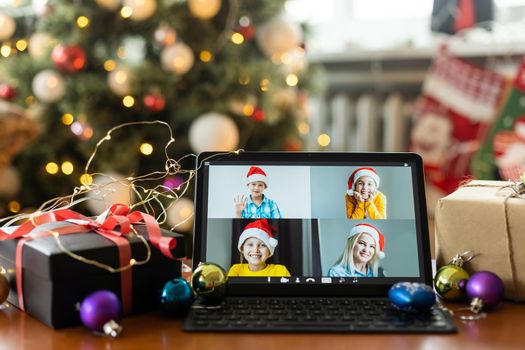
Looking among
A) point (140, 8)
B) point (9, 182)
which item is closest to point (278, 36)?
point (140, 8)

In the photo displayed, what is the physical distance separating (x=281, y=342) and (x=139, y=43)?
6.18 ft

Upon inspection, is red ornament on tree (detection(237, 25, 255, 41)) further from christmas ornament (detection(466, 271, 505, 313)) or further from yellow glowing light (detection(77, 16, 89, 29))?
christmas ornament (detection(466, 271, 505, 313))

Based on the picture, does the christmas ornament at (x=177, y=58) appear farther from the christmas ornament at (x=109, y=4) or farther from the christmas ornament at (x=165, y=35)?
Result: the christmas ornament at (x=109, y=4)

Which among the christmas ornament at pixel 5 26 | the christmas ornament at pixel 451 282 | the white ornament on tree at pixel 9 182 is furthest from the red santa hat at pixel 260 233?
the christmas ornament at pixel 5 26

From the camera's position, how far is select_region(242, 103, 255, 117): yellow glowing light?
2.46m

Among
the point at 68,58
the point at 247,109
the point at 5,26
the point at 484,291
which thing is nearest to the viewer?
the point at 484,291

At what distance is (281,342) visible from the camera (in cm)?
→ 74

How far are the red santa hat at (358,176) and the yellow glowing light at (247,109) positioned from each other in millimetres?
1543

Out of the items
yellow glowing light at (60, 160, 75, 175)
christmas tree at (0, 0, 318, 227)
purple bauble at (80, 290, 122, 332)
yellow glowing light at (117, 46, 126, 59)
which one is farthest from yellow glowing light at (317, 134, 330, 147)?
purple bauble at (80, 290, 122, 332)

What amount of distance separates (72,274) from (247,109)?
5.64 feet

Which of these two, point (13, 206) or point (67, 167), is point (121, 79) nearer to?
point (67, 167)

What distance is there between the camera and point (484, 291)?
855 millimetres

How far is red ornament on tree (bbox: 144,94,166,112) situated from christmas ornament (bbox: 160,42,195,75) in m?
0.11

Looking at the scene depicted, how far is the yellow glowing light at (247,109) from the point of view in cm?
246
